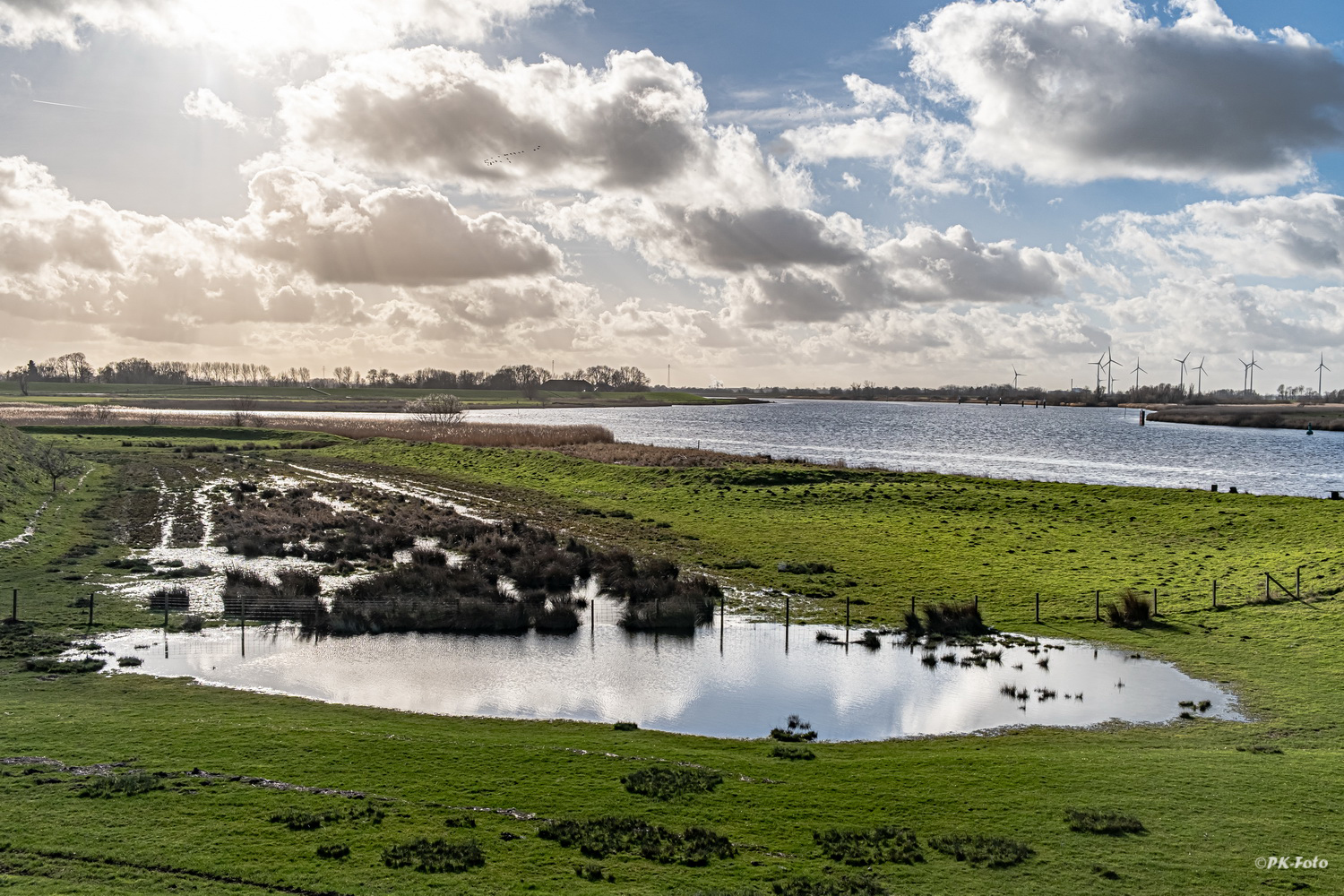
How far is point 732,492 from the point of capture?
2420 inches

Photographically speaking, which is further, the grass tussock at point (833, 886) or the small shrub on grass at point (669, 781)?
the small shrub on grass at point (669, 781)

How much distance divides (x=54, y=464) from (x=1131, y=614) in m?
72.2

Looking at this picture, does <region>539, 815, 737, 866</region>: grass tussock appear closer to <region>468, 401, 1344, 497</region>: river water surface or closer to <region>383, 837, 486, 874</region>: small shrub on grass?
<region>383, 837, 486, 874</region>: small shrub on grass

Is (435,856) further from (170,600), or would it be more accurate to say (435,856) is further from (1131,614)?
(1131,614)

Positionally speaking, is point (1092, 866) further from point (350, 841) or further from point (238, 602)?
point (238, 602)

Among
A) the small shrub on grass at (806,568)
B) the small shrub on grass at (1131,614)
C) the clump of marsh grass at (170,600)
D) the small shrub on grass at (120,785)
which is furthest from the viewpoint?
the small shrub on grass at (806,568)

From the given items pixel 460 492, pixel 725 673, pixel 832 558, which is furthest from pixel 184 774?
pixel 460 492

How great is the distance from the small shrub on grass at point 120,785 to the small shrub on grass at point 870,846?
1102cm

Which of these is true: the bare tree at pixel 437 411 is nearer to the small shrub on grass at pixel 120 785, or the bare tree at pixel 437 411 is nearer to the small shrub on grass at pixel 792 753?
the small shrub on grass at pixel 120 785

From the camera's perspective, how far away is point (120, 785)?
1451 cm

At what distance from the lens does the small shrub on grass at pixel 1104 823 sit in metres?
13.4

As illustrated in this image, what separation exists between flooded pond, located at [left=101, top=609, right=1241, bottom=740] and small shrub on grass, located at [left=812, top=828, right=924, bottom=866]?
6.31m

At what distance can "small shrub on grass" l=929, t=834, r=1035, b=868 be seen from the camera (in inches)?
491

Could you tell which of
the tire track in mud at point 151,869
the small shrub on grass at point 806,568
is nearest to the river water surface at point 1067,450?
the small shrub on grass at point 806,568
